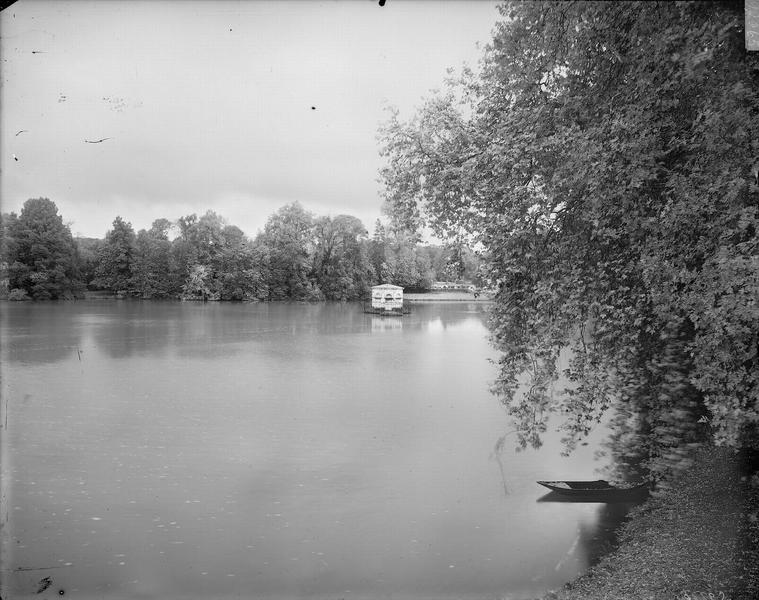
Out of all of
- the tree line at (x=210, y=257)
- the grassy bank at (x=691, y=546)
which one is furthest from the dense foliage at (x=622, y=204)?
the tree line at (x=210, y=257)

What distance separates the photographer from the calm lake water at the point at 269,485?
327 centimetres

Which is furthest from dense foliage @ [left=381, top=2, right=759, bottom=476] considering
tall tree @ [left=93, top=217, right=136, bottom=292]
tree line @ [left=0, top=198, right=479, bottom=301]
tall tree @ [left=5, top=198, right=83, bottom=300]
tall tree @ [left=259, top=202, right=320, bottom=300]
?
tall tree @ [left=5, top=198, right=83, bottom=300]

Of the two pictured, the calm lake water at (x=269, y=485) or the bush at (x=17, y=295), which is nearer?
the calm lake water at (x=269, y=485)

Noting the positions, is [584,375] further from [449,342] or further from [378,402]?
[449,342]

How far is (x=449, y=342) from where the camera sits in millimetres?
13047

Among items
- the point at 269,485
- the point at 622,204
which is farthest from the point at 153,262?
the point at 622,204

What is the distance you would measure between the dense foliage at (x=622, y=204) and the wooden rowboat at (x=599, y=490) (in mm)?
267

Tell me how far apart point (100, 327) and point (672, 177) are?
14659 mm

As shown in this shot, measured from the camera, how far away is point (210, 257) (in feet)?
16.7

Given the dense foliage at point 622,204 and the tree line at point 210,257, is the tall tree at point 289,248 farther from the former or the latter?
the dense foliage at point 622,204

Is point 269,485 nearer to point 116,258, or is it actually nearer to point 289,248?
point 289,248

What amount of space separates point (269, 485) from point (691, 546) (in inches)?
142

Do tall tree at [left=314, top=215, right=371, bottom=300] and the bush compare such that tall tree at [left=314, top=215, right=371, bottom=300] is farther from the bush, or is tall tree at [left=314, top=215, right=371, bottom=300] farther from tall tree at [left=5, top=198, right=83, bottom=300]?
the bush

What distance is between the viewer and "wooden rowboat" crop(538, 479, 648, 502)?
3443mm
